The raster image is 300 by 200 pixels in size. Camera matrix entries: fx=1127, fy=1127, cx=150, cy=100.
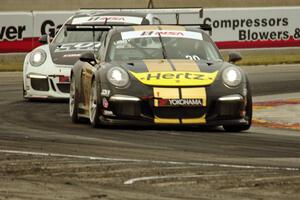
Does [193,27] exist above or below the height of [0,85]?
above

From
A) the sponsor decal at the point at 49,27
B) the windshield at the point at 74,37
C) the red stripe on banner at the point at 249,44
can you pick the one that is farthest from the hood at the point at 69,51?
the red stripe on banner at the point at 249,44

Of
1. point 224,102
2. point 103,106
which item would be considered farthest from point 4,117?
point 224,102

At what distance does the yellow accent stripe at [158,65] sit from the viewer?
41.9 feet

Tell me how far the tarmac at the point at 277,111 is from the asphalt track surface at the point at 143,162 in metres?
0.57

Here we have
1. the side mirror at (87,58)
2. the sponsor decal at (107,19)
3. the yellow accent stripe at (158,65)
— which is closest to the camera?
the yellow accent stripe at (158,65)

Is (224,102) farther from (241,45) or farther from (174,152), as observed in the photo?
(241,45)

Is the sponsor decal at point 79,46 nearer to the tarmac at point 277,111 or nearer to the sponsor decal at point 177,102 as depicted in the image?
the tarmac at point 277,111

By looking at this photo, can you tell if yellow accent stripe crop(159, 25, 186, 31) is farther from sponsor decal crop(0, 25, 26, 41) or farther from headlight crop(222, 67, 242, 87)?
sponsor decal crop(0, 25, 26, 41)

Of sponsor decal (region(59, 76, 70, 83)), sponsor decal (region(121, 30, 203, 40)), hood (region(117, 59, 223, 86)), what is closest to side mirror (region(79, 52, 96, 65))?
sponsor decal (region(121, 30, 203, 40))

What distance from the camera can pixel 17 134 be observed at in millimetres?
12023

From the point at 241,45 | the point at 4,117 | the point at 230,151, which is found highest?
the point at 230,151

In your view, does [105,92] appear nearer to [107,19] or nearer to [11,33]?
[107,19]

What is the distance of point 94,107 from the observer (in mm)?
13023

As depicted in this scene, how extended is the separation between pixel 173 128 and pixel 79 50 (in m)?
4.71
